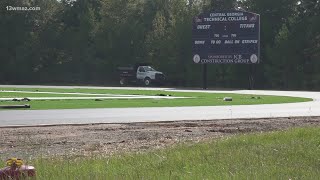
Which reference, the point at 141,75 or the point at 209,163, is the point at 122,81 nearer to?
the point at 141,75

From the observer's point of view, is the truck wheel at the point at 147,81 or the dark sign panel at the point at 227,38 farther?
the truck wheel at the point at 147,81

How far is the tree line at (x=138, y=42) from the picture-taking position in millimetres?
60594

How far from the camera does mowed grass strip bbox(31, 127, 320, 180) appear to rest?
894 centimetres

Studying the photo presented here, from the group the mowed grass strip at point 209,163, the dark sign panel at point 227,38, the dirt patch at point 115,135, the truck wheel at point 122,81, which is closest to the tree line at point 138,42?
the truck wheel at point 122,81

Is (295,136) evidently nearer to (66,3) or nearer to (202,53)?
(202,53)

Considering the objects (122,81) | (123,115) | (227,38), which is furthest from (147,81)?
(123,115)

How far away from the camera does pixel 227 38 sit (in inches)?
2130

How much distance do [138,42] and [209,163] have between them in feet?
201

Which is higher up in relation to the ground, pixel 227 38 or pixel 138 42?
pixel 138 42

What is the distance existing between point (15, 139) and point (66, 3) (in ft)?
217

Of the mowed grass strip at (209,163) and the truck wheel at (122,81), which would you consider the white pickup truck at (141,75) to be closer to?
the truck wheel at (122,81)

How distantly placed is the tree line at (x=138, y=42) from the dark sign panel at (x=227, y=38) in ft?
21.9

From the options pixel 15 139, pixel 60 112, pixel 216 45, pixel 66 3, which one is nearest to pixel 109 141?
pixel 15 139

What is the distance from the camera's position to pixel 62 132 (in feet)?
57.2
